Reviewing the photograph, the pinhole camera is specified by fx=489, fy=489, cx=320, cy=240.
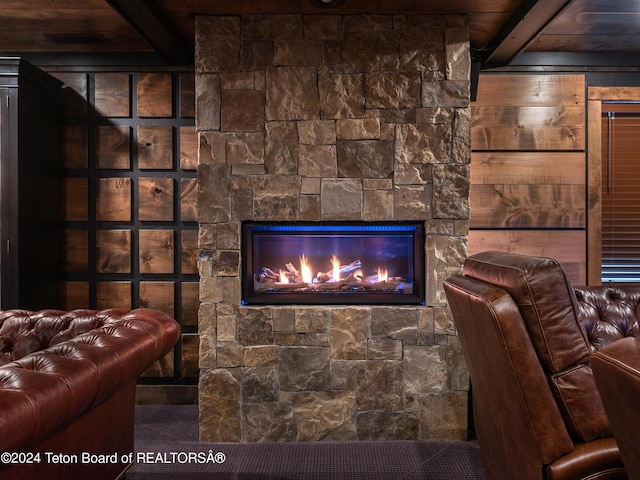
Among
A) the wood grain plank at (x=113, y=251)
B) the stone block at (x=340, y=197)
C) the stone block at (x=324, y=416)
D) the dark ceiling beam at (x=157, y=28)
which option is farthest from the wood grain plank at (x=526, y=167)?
the wood grain plank at (x=113, y=251)

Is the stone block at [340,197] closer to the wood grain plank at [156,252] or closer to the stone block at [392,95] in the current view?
the stone block at [392,95]

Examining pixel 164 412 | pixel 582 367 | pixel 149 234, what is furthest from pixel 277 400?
pixel 582 367

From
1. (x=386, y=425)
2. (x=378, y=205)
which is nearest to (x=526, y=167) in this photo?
(x=378, y=205)

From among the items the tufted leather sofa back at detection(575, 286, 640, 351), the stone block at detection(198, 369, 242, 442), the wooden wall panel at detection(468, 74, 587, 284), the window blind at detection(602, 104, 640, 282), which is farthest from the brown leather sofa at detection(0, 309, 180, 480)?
the window blind at detection(602, 104, 640, 282)

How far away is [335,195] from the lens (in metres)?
2.69

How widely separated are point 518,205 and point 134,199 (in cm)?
259

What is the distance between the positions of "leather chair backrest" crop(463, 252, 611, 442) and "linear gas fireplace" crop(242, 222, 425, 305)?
54.9 inches

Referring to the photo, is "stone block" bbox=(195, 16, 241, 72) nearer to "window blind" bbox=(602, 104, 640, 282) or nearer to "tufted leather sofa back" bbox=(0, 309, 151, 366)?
"tufted leather sofa back" bbox=(0, 309, 151, 366)

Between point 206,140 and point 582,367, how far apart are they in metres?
2.10

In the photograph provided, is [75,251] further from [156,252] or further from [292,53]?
[292,53]

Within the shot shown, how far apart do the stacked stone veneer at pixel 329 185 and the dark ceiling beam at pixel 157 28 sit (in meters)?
0.33

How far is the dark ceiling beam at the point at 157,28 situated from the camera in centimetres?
246

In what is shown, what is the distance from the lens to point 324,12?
2.65 meters

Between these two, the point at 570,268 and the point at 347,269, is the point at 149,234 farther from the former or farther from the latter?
the point at 570,268
